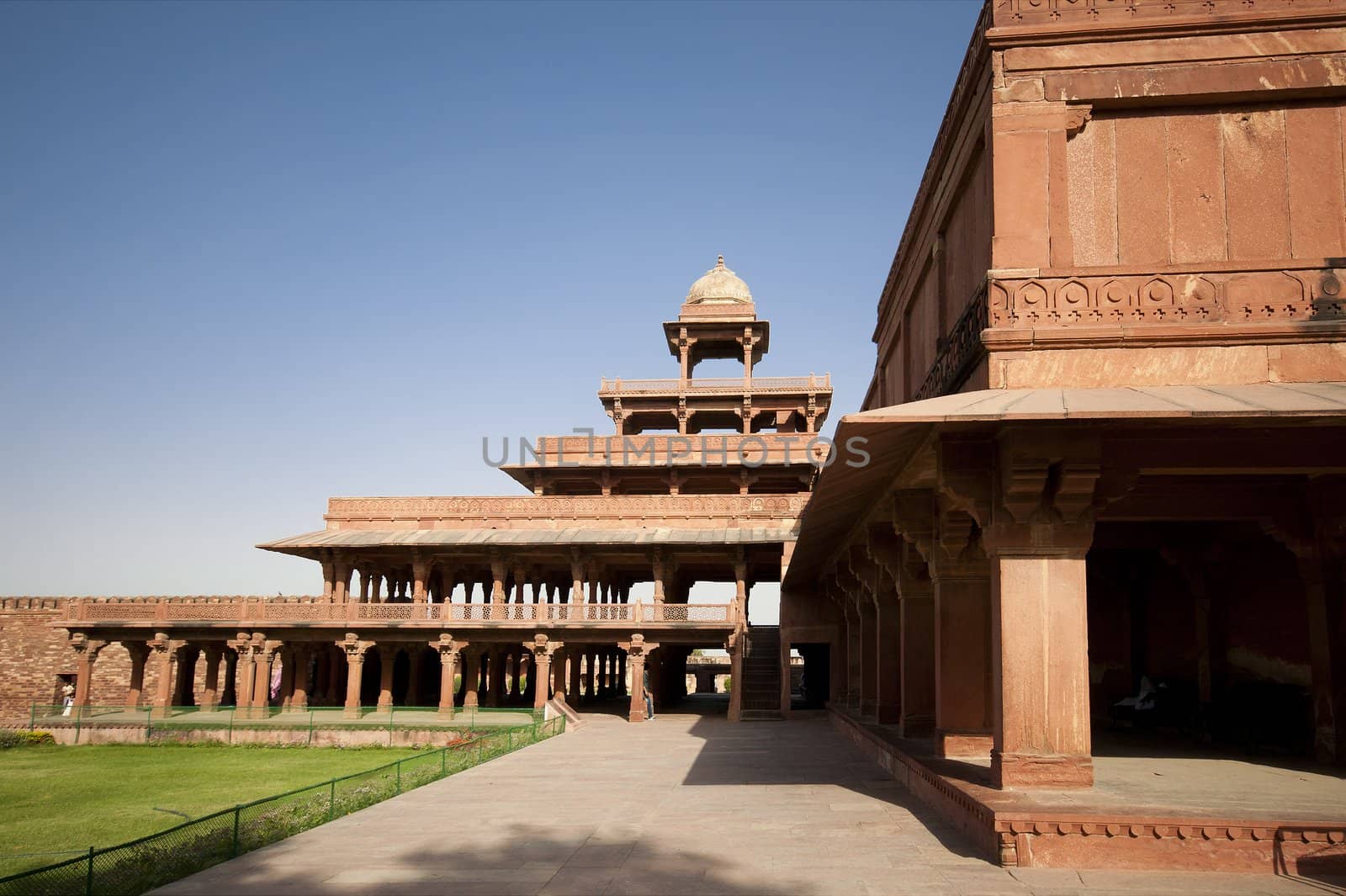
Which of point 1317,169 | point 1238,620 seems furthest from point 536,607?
point 1317,169

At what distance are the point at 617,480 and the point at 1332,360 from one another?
1414 inches

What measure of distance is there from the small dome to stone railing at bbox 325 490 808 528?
1549cm

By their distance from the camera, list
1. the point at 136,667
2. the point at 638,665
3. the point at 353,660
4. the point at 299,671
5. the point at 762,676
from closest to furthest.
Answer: the point at 762,676, the point at 638,665, the point at 353,660, the point at 299,671, the point at 136,667

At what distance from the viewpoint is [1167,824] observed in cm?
747

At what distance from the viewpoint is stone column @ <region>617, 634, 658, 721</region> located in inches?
1165

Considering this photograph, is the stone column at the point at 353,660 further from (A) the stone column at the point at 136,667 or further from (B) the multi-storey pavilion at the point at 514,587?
(A) the stone column at the point at 136,667

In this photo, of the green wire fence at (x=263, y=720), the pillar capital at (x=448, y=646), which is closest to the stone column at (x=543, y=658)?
the green wire fence at (x=263, y=720)

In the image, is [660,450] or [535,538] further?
[660,450]

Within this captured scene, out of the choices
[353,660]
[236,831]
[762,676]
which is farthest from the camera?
[353,660]

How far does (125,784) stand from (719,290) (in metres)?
33.3

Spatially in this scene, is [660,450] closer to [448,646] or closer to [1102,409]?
[448,646]

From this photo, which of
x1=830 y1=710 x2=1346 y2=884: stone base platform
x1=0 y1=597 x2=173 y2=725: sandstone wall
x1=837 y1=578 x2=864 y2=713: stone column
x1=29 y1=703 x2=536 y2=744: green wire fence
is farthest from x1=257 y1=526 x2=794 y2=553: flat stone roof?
x1=830 y1=710 x2=1346 y2=884: stone base platform

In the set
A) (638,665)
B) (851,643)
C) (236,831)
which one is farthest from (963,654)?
(638,665)

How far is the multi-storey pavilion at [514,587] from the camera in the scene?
32031mm
